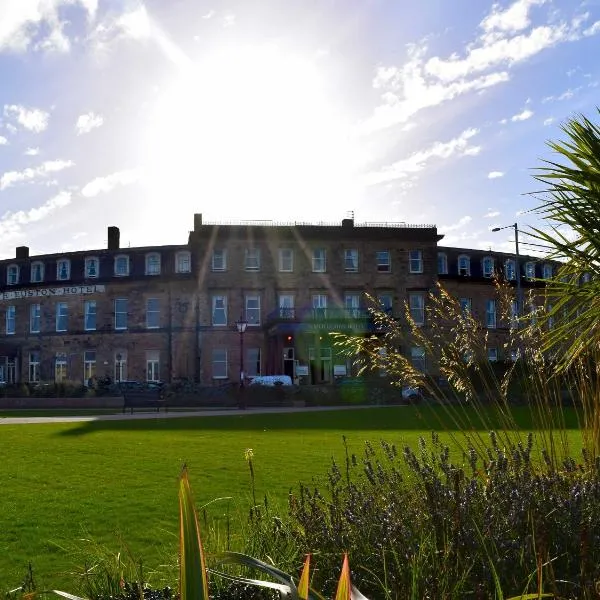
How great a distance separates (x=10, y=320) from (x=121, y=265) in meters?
9.85

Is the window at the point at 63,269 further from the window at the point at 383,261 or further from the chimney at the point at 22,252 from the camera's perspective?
the window at the point at 383,261

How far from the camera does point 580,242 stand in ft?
16.9

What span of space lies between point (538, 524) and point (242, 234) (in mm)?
41287

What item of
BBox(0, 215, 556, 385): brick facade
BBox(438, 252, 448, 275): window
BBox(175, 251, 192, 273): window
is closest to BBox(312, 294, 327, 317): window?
BBox(0, 215, 556, 385): brick facade

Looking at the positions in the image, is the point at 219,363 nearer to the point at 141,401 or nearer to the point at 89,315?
the point at 89,315

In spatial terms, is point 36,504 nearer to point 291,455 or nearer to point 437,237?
point 291,455

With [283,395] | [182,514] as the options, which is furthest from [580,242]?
[283,395]

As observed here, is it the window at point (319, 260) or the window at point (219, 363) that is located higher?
the window at point (319, 260)

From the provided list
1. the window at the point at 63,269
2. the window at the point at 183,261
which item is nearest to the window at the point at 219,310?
the window at the point at 183,261

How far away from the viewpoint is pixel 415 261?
148 ft

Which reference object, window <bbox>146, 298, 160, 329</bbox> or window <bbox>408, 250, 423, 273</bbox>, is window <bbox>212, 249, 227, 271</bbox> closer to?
window <bbox>146, 298, 160, 329</bbox>

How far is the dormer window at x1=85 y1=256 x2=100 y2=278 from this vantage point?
46.9 meters

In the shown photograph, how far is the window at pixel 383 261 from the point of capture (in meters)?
44.6

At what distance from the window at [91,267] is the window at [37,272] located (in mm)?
4033
